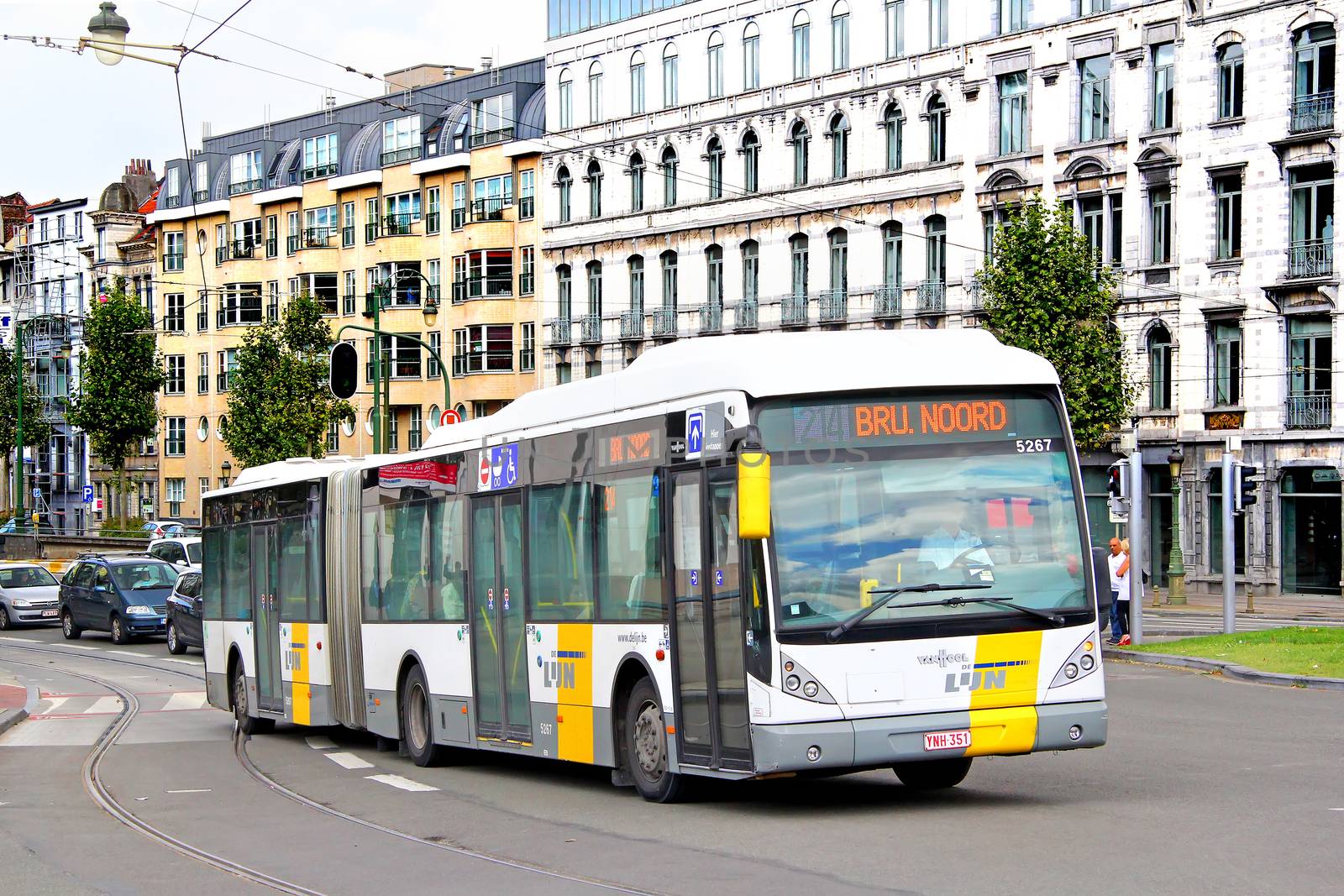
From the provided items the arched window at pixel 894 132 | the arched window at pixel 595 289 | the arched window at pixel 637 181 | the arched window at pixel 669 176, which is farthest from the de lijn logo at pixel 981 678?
the arched window at pixel 595 289

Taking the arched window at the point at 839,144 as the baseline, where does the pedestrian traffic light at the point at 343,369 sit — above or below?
below

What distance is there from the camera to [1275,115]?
47219mm

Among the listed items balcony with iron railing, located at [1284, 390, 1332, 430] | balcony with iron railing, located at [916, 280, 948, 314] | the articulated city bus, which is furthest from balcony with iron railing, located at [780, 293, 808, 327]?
the articulated city bus

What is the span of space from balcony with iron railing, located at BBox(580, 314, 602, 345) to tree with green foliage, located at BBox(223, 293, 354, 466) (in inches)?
349

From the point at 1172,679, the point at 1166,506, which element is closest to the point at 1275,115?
the point at 1166,506

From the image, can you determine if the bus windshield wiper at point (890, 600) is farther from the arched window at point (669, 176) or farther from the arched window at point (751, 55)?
the arched window at point (669, 176)

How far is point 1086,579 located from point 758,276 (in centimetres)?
4927

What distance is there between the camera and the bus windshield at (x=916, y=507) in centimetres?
1190

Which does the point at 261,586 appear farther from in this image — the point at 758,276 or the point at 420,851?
the point at 758,276

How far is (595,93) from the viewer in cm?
6825

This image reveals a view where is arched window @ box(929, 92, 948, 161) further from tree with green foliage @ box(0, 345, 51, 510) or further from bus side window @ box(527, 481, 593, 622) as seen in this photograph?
tree with green foliage @ box(0, 345, 51, 510)

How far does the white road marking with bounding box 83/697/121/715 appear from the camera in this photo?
85.0 ft

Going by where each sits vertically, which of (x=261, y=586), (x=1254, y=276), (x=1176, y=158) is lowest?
(x=261, y=586)

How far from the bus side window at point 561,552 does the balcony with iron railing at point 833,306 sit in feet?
141
